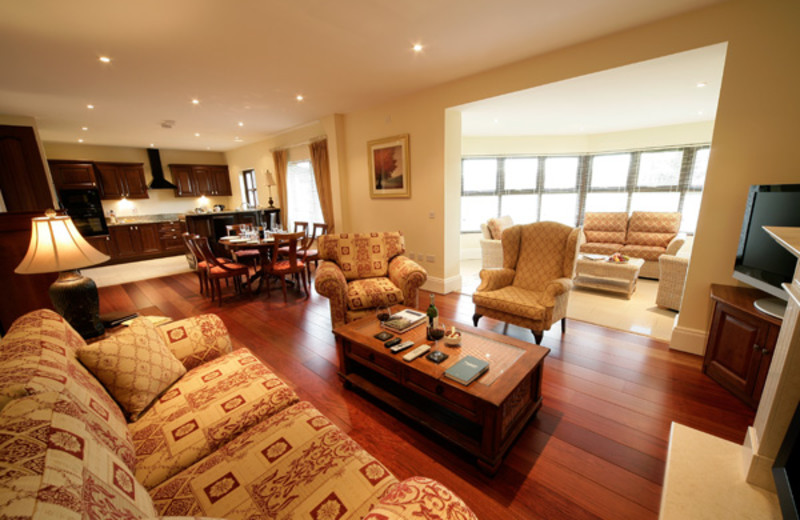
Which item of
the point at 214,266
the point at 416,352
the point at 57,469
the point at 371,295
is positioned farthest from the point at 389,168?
the point at 57,469

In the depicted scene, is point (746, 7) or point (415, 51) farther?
point (415, 51)

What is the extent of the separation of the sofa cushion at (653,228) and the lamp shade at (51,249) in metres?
7.05

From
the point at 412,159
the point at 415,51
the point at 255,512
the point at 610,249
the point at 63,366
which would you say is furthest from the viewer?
the point at 610,249

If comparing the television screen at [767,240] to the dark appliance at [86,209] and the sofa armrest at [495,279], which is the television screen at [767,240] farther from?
the dark appliance at [86,209]

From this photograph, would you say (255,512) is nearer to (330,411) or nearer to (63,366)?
(63,366)

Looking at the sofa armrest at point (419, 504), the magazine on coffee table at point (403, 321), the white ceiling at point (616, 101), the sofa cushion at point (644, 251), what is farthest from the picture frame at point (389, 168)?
the sofa cushion at point (644, 251)

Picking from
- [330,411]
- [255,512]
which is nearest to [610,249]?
[330,411]

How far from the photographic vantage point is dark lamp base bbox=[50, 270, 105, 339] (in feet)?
5.89

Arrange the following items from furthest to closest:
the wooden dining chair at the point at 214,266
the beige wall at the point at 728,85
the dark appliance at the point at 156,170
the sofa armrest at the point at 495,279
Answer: the dark appliance at the point at 156,170, the wooden dining chair at the point at 214,266, the sofa armrest at the point at 495,279, the beige wall at the point at 728,85

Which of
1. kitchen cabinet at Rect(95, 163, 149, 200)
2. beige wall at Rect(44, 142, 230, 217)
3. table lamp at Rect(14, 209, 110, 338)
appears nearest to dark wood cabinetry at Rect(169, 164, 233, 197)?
beige wall at Rect(44, 142, 230, 217)

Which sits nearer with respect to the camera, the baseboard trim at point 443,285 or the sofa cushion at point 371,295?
the sofa cushion at point 371,295

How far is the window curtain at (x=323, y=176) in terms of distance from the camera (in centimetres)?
551

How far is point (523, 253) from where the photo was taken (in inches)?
125

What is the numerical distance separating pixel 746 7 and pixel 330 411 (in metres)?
3.98
